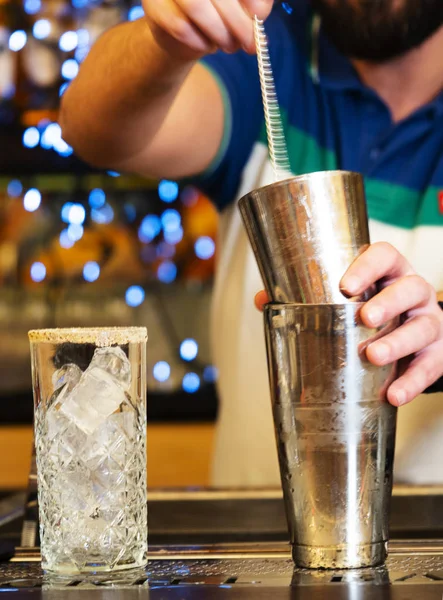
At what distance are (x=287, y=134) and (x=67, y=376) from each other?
0.95 meters

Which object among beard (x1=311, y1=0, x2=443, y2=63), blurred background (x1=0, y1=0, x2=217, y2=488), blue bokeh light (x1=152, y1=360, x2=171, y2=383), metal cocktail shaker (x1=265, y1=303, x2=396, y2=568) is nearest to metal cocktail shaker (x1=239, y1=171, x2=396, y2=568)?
metal cocktail shaker (x1=265, y1=303, x2=396, y2=568)

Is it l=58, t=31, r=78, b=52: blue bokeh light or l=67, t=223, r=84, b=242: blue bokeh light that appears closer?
l=58, t=31, r=78, b=52: blue bokeh light

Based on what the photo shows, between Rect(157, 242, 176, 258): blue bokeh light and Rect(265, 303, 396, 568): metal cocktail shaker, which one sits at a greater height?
Rect(157, 242, 176, 258): blue bokeh light

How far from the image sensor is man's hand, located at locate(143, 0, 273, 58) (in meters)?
0.82

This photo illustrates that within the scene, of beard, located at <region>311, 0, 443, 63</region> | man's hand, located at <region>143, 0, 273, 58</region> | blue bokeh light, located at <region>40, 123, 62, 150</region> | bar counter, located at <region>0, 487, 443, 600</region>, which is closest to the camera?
bar counter, located at <region>0, 487, 443, 600</region>

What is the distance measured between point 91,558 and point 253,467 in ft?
3.04

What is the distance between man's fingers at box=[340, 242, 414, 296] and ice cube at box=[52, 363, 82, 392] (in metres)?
0.23

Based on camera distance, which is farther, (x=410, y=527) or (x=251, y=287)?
(x=251, y=287)

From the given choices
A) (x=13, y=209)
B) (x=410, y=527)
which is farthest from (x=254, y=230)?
(x=13, y=209)

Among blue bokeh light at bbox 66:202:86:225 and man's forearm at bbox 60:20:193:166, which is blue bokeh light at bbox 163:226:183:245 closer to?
blue bokeh light at bbox 66:202:86:225

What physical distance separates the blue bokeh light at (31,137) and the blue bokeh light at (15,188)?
0.24 meters

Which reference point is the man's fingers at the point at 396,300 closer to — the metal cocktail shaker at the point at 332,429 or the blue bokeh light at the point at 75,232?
the metal cocktail shaker at the point at 332,429

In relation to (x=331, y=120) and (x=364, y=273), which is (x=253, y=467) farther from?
(x=364, y=273)

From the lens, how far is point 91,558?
2.33ft
